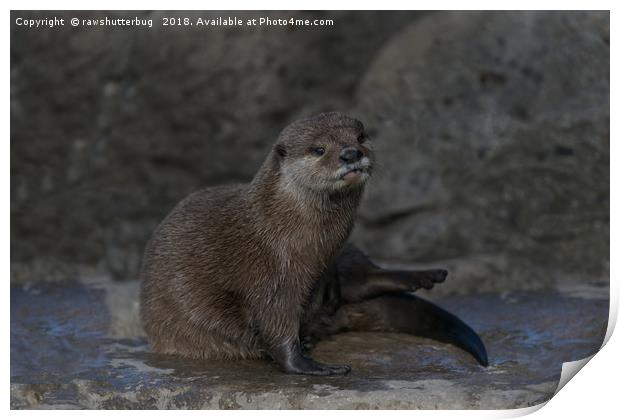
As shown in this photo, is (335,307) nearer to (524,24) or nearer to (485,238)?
(485,238)

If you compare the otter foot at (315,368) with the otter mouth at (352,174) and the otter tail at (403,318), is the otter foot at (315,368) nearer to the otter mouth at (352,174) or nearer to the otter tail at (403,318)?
the otter tail at (403,318)

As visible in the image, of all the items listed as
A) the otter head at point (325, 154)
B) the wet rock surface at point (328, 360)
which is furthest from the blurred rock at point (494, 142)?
the otter head at point (325, 154)

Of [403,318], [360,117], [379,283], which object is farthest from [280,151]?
[360,117]

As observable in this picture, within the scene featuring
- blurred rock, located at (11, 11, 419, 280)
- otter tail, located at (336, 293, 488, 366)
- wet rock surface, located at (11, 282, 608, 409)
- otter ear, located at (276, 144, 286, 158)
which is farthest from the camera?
blurred rock, located at (11, 11, 419, 280)

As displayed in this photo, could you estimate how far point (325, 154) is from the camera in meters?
4.20

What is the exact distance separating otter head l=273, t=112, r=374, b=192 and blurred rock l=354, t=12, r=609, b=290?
6.57 feet

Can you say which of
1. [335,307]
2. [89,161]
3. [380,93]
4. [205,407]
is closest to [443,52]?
[380,93]

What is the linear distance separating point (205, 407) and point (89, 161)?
12.0 feet

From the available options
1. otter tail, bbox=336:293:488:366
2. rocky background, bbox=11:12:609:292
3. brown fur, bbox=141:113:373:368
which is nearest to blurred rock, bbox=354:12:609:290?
rocky background, bbox=11:12:609:292

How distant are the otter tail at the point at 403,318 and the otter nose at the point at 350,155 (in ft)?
3.10

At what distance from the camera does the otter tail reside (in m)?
4.71

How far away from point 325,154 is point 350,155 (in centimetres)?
14

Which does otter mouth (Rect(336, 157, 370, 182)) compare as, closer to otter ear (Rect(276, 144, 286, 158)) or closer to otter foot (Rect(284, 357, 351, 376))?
otter ear (Rect(276, 144, 286, 158))

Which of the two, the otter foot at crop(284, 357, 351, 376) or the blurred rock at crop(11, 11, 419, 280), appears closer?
the otter foot at crop(284, 357, 351, 376)
